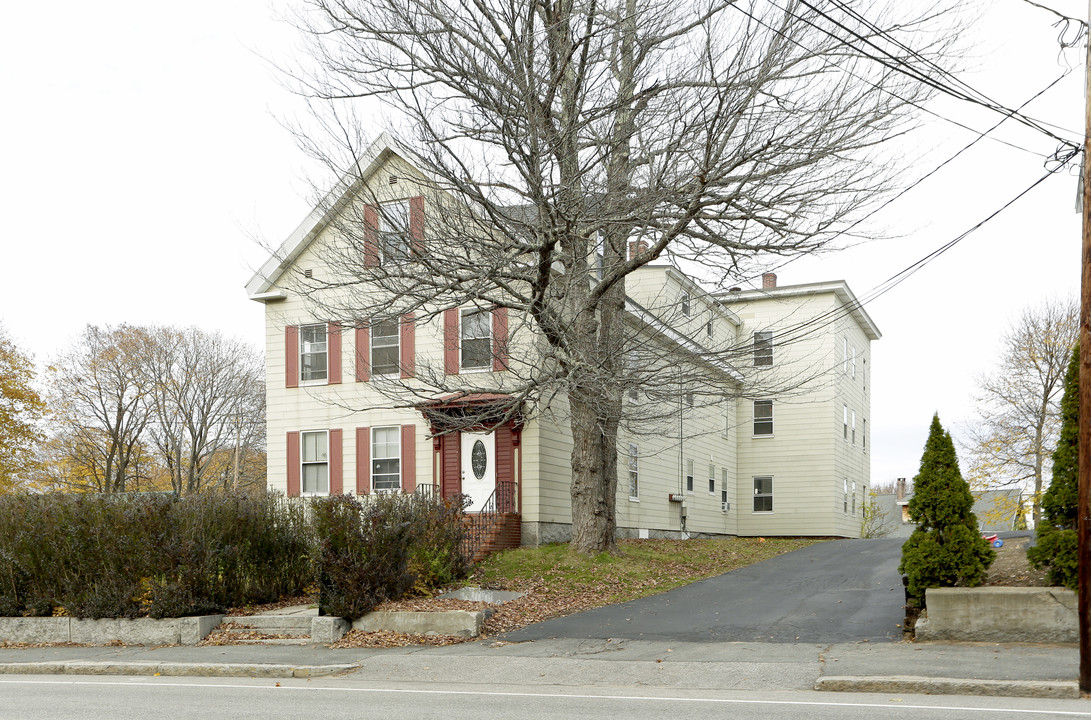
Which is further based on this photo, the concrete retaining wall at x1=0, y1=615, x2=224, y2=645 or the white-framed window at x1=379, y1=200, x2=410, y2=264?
the white-framed window at x1=379, y1=200, x2=410, y2=264

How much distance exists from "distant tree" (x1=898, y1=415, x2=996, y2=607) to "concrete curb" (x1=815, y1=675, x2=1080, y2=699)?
9.30 feet

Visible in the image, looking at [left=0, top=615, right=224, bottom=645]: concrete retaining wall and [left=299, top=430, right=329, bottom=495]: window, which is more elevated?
[left=299, top=430, right=329, bottom=495]: window

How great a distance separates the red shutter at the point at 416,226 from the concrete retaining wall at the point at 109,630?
634cm

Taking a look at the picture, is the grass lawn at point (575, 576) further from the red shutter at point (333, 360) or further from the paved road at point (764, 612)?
the red shutter at point (333, 360)

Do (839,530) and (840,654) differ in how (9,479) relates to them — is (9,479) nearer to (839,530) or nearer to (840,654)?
(839,530)

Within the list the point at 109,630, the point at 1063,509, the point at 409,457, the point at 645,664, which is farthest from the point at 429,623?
the point at 409,457

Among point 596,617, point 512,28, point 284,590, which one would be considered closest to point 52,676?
point 284,590

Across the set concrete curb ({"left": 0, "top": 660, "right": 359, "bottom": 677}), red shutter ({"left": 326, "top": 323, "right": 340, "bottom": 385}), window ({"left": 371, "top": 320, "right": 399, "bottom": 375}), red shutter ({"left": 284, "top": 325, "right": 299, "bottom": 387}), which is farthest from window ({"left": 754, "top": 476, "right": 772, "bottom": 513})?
concrete curb ({"left": 0, "top": 660, "right": 359, "bottom": 677})

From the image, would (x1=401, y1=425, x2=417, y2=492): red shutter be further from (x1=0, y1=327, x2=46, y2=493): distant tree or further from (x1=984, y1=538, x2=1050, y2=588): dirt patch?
(x1=0, y1=327, x2=46, y2=493): distant tree

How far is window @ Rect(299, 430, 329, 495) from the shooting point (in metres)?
23.3

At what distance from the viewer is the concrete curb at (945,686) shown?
8.36 meters

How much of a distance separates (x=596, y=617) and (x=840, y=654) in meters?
4.56

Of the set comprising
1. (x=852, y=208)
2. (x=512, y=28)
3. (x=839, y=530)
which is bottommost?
(x=839, y=530)

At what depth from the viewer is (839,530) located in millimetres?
35344
